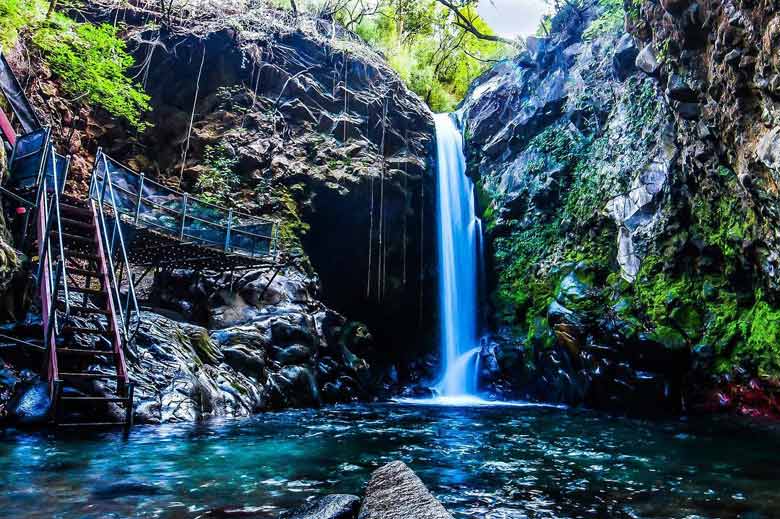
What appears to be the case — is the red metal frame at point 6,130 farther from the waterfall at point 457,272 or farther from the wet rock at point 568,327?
the waterfall at point 457,272

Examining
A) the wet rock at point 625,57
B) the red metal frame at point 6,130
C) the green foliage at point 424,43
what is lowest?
the red metal frame at point 6,130

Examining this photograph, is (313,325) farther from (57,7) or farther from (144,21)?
(57,7)

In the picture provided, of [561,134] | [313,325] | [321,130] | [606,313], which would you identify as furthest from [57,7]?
[606,313]

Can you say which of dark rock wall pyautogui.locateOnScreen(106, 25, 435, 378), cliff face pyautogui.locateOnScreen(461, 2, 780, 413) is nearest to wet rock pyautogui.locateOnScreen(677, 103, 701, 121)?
cliff face pyautogui.locateOnScreen(461, 2, 780, 413)

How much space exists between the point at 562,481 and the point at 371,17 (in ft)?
95.6

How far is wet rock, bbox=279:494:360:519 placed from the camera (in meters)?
3.47

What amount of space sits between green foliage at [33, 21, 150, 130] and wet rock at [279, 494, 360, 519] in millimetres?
14517

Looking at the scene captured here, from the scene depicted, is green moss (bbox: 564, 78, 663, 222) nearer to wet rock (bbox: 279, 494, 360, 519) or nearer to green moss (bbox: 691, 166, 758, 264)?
green moss (bbox: 691, 166, 758, 264)

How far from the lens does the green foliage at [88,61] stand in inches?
558

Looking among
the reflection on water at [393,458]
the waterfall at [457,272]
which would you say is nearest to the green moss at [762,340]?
the reflection on water at [393,458]

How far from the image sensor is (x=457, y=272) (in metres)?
20.4

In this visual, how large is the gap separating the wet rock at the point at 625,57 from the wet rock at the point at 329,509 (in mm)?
17608

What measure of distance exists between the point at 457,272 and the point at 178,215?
12.0 meters

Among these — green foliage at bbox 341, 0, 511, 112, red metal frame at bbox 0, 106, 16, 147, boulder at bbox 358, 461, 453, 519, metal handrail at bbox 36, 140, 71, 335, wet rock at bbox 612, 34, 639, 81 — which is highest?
green foliage at bbox 341, 0, 511, 112
